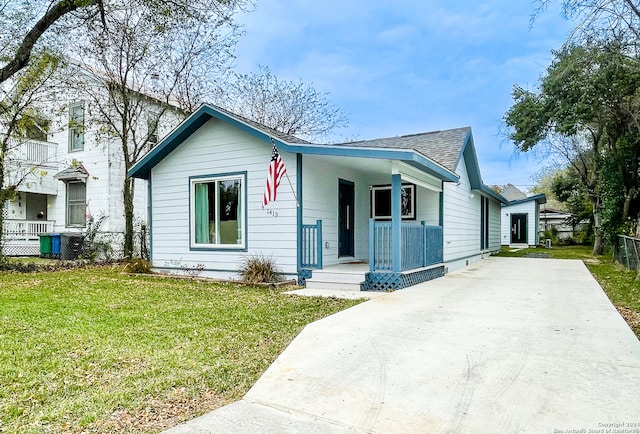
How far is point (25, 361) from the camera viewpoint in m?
4.00

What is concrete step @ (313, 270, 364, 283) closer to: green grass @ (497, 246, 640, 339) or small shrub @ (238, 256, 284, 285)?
small shrub @ (238, 256, 284, 285)

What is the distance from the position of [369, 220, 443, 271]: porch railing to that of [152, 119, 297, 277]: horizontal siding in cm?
175

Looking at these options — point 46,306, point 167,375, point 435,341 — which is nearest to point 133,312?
point 46,306

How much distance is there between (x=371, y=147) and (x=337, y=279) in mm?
2713

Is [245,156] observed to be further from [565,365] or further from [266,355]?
[565,365]

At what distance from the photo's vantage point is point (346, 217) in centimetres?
1109

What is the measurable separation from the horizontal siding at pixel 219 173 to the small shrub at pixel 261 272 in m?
0.17

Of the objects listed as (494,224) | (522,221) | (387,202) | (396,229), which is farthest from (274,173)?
(522,221)

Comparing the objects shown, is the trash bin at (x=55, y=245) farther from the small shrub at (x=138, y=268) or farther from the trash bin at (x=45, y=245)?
the small shrub at (x=138, y=268)

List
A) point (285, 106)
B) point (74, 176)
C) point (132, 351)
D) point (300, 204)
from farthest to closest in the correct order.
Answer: point (285, 106)
point (74, 176)
point (300, 204)
point (132, 351)

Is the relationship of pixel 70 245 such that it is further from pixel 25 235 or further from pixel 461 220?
pixel 461 220

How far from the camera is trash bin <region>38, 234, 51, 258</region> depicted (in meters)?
15.8

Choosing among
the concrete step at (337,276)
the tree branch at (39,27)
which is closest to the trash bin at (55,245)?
the tree branch at (39,27)

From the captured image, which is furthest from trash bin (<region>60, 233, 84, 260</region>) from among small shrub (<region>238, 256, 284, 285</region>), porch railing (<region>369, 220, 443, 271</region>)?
porch railing (<region>369, 220, 443, 271</region>)
